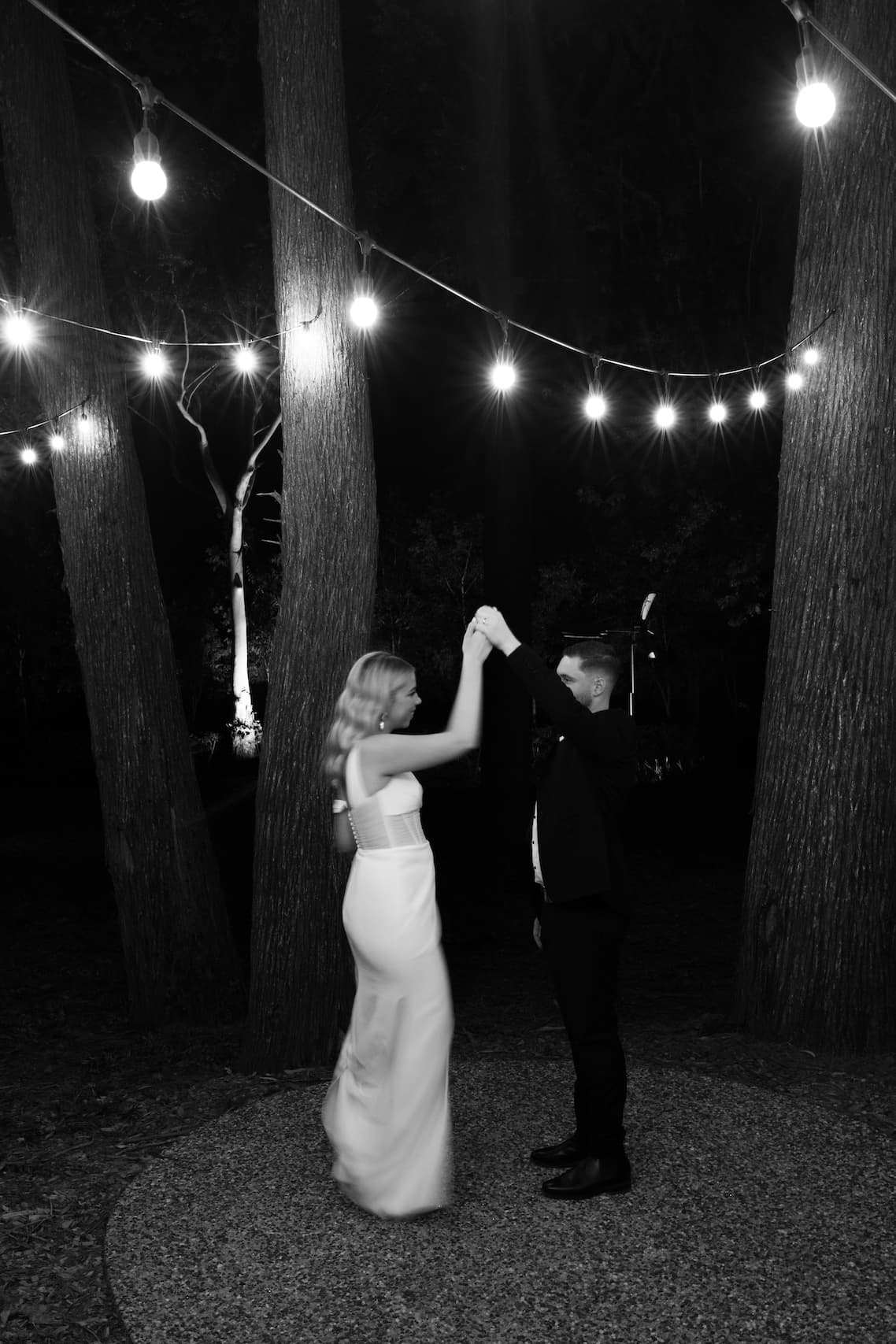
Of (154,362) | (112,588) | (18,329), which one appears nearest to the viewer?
(18,329)

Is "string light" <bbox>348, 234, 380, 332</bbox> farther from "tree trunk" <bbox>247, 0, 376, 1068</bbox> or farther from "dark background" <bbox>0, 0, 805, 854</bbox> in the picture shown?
"dark background" <bbox>0, 0, 805, 854</bbox>

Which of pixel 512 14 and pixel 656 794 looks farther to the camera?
pixel 656 794

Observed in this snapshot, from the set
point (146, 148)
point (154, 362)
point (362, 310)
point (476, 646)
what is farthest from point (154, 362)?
point (476, 646)

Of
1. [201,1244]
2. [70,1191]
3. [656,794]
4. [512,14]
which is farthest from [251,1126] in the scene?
[656,794]

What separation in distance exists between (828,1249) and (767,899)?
2582 mm

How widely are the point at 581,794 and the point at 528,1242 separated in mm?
1466

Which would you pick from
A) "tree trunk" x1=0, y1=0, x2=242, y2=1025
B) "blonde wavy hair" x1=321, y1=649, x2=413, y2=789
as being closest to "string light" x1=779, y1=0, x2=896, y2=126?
"blonde wavy hair" x1=321, y1=649, x2=413, y2=789

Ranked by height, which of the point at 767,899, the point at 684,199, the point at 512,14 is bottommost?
the point at 767,899

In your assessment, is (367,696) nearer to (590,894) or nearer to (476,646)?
(476,646)

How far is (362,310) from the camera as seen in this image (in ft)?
→ 21.9

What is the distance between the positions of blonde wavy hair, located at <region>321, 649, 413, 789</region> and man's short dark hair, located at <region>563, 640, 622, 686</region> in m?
0.59

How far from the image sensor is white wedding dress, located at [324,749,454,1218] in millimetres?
4215

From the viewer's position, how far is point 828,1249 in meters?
3.98

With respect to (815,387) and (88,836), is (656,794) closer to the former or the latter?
(88,836)
